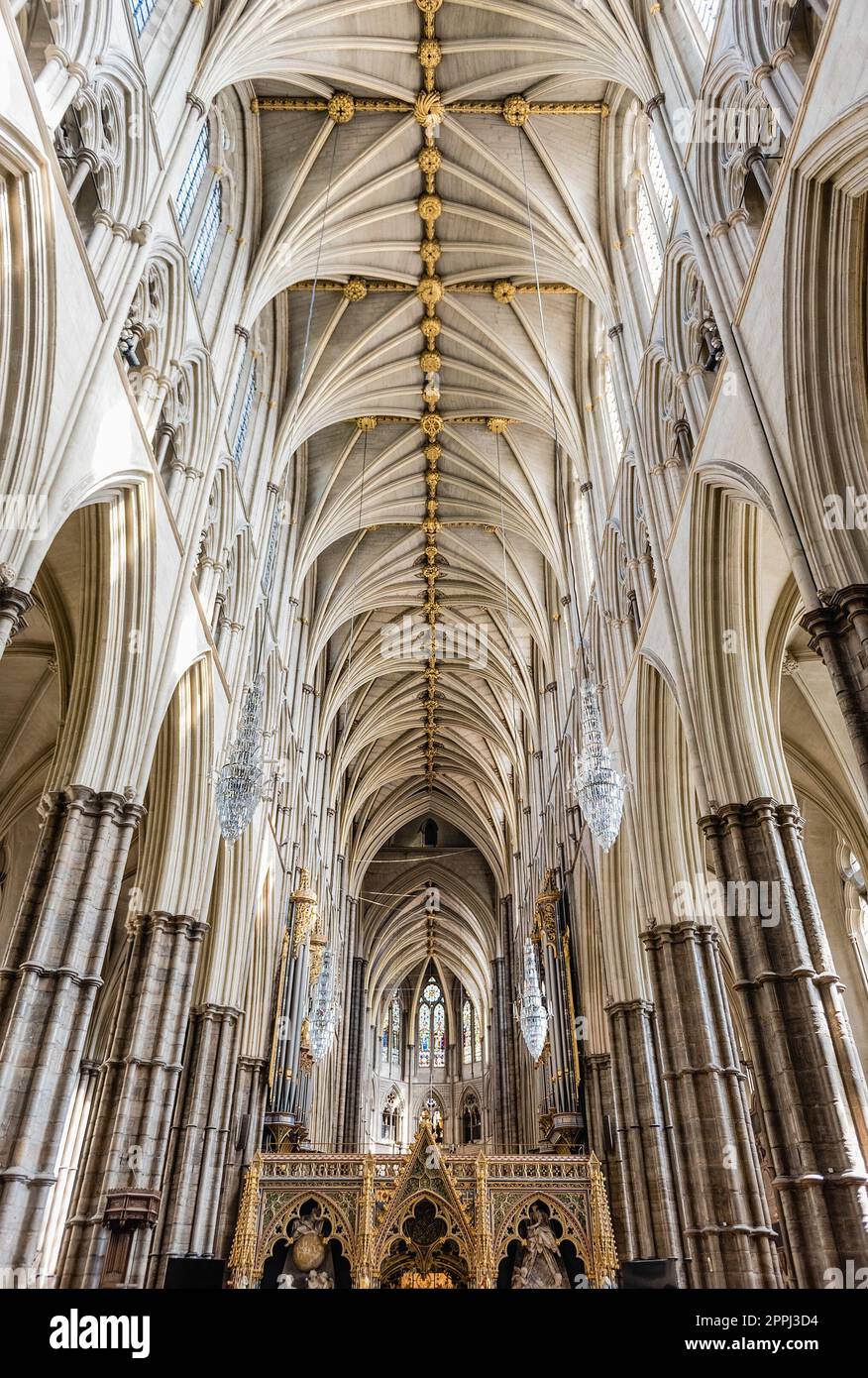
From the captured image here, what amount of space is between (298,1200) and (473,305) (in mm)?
18443

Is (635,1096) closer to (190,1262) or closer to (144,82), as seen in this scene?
(190,1262)

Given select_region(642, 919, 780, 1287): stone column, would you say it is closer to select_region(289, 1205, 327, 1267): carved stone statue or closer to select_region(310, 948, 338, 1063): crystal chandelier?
select_region(289, 1205, 327, 1267): carved stone statue

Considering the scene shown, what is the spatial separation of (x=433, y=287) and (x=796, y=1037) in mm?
17005

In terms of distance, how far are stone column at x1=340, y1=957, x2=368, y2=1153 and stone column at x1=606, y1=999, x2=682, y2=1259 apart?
21903mm

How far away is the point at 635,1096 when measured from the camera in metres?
15.5

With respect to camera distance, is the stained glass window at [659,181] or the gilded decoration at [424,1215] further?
the gilded decoration at [424,1215]

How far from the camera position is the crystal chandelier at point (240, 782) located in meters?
10.9

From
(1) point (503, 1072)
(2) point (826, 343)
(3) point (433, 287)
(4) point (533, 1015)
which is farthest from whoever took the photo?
(1) point (503, 1072)

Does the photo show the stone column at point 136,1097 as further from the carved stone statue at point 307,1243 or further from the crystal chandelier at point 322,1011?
the crystal chandelier at point 322,1011

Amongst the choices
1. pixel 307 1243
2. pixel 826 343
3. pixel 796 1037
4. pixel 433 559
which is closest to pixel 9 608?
pixel 826 343

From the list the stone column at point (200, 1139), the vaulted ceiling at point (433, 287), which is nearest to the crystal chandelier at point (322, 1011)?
the stone column at point (200, 1139)

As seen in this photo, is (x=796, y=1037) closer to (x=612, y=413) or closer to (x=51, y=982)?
(x=51, y=982)

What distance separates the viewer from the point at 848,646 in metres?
7.45

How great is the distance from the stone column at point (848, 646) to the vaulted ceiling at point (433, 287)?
951cm
